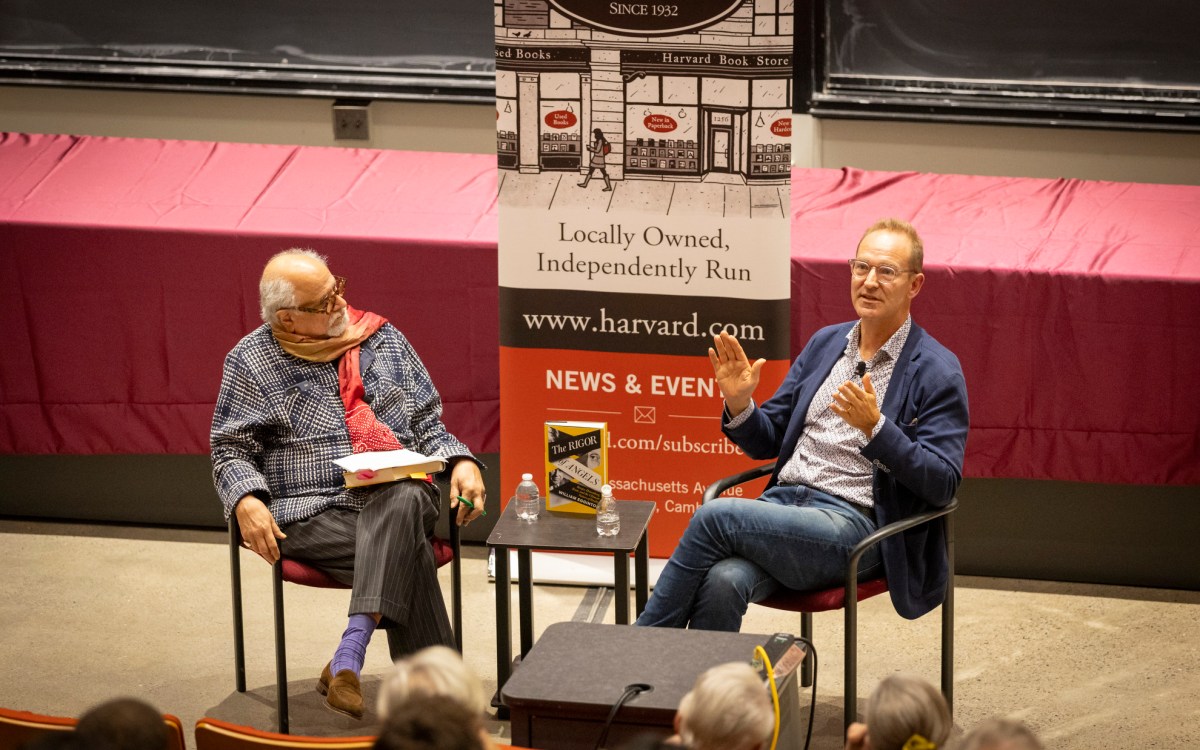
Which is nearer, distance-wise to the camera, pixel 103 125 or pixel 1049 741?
pixel 1049 741

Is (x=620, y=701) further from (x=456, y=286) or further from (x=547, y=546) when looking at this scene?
(x=456, y=286)

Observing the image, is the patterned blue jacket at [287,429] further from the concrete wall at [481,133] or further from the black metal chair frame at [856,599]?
the concrete wall at [481,133]

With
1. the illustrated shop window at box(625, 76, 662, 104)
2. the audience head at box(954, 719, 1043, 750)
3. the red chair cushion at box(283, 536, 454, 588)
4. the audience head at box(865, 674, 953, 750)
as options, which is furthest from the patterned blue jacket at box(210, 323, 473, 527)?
the audience head at box(954, 719, 1043, 750)

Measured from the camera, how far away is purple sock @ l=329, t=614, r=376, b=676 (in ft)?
11.9

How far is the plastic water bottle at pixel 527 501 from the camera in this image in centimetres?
379

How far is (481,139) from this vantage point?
576cm

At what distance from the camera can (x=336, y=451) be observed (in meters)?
3.87

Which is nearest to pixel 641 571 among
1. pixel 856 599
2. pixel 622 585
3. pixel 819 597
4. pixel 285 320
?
pixel 622 585

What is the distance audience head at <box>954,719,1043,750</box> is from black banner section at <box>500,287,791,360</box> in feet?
7.31

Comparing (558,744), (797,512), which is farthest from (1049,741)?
(558,744)

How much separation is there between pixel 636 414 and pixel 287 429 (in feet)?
3.45

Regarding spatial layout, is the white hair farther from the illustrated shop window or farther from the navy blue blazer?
the navy blue blazer

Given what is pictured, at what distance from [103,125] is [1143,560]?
4065 mm

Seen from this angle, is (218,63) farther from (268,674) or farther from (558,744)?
(558,744)
